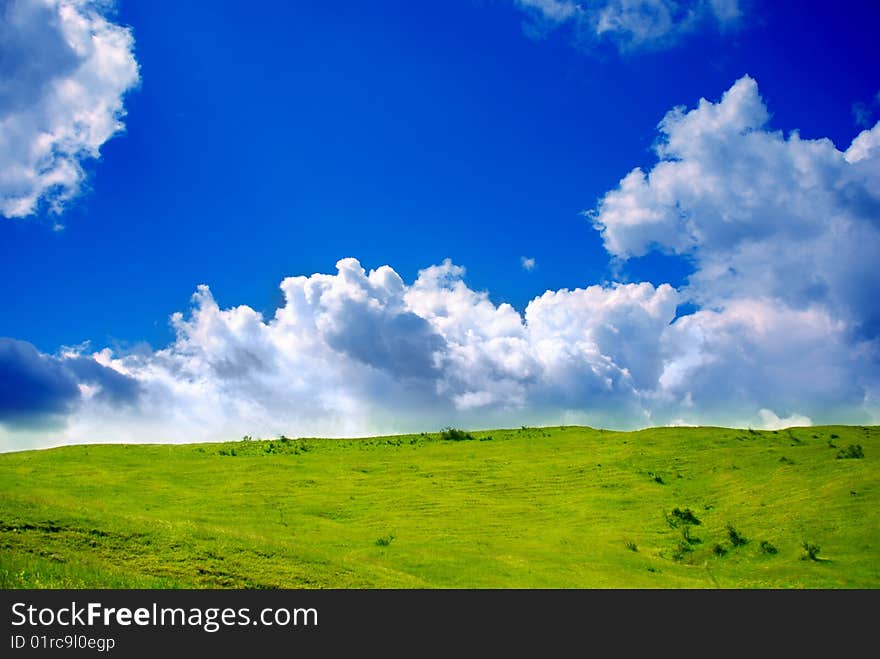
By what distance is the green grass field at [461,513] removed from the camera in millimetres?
22344

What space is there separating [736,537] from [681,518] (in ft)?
15.7

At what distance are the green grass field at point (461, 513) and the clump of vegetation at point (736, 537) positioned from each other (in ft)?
0.43

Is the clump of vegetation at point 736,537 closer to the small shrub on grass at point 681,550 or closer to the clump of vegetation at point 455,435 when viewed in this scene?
the small shrub on grass at point 681,550

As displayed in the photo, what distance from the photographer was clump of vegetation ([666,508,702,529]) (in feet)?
123

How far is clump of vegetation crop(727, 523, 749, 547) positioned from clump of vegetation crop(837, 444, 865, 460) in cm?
1287

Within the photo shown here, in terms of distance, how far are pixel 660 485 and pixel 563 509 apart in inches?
322

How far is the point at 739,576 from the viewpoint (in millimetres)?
29312

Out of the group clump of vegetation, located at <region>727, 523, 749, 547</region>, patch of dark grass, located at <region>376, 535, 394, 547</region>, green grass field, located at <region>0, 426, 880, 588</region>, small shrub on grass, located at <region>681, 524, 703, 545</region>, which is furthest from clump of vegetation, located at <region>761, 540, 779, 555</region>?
patch of dark grass, located at <region>376, 535, 394, 547</region>
